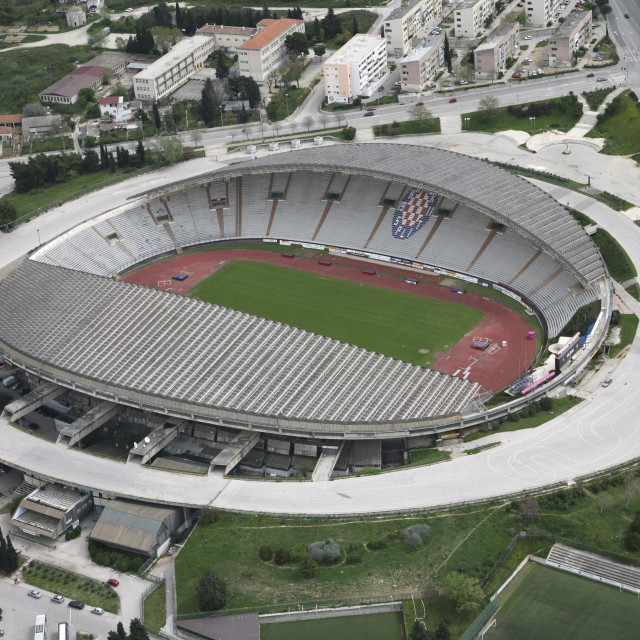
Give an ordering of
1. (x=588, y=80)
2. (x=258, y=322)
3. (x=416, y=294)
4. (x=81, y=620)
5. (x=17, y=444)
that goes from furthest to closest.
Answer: (x=588, y=80), (x=416, y=294), (x=258, y=322), (x=17, y=444), (x=81, y=620)

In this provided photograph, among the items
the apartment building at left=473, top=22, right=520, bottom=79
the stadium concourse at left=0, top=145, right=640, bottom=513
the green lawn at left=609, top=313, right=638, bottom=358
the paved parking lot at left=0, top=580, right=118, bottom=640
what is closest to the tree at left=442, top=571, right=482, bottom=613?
the stadium concourse at left=0, top=145, right=640, bottom=513

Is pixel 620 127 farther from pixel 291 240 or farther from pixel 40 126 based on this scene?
pixel 40 126

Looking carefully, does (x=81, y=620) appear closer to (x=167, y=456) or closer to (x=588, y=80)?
(x=167, y=456)

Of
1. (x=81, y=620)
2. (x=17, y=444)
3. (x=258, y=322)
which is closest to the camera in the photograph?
(x=81, y=620)

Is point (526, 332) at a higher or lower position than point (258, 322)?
lower

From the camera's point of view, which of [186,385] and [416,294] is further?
[416,294]

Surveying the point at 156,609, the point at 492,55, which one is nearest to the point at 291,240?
the point at 492,55

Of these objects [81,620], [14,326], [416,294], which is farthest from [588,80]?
[81,620]
